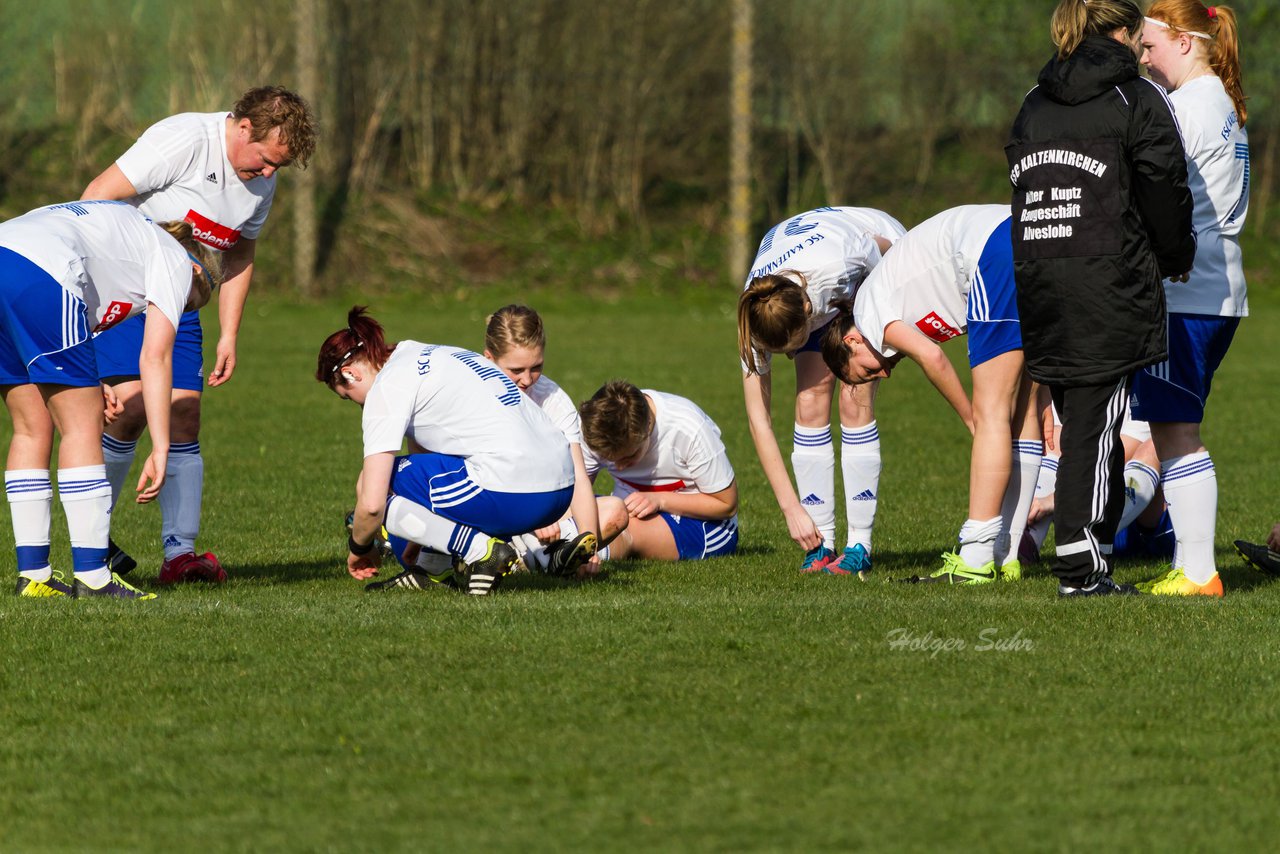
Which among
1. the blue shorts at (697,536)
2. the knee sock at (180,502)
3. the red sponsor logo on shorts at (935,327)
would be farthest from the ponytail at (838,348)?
the knee sock at (180,502)

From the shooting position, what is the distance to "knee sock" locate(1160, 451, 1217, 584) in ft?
20.1

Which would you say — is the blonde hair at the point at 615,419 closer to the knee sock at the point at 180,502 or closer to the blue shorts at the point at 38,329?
the knee sock at the point at 180,502

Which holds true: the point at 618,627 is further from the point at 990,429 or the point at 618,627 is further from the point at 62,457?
the point at 62,457

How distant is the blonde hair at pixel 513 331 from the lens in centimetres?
679

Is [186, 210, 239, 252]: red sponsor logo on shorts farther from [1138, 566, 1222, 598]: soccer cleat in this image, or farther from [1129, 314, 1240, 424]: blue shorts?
[1138, 566, 1222, 598]: soccer cleat

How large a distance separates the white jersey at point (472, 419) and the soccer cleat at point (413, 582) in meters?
0.56

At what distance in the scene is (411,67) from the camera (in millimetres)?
27938

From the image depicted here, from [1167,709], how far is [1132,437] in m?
3.57

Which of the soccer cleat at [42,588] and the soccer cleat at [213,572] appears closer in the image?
the soccer cleat at [42,588]

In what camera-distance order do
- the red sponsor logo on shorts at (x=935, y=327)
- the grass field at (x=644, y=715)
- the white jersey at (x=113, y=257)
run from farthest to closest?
the red sponsor logo on shorts at (x=935, y=327) < the white jersey at (x=113, y=257) < the grass field at (x=644, y=715)

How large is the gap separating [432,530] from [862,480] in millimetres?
2150

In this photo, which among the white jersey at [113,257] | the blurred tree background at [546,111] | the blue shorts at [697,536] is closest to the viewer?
the white jersey at [113,257]

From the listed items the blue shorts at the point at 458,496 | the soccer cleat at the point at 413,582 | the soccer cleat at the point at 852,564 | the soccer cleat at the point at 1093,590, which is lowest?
the soccer cleat at the point at 852,564

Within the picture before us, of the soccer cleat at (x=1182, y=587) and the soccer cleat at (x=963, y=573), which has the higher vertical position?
the soccer cleat at (x=1182, y=587)
